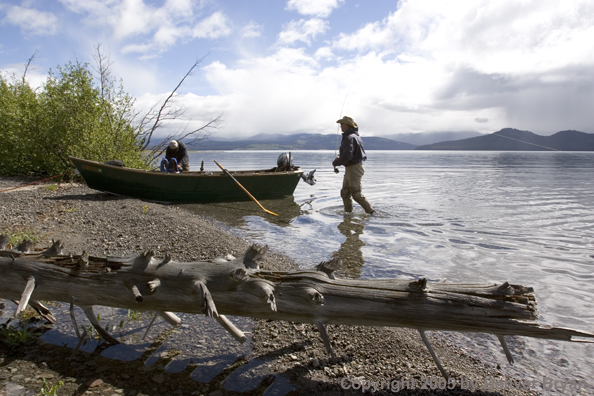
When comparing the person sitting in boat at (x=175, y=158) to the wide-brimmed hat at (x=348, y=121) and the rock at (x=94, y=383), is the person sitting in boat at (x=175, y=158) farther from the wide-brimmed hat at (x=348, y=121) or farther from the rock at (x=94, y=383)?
the rock at (x=94, y=383)

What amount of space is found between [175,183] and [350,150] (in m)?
7.43

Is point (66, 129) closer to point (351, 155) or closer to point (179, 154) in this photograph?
point (179, 154)

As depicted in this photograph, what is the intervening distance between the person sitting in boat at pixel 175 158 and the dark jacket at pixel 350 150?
6984mm

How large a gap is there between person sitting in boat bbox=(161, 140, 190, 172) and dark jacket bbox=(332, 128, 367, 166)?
6.98 metres

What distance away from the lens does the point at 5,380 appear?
3107 mm

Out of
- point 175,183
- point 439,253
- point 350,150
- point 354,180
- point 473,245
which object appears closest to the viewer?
point 439,253

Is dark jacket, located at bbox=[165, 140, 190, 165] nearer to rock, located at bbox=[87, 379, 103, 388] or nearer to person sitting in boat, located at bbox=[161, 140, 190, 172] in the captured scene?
person sitting in boat, located at bbox=[161, 140, 190, 172]

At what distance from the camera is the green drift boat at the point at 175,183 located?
14.5 m

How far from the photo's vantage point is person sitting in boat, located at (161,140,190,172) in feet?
50.5

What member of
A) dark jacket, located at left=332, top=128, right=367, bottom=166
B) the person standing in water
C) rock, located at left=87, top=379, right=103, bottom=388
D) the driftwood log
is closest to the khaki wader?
the person standing in water

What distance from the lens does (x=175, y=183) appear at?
1503 centimetres

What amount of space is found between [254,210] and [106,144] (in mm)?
8638

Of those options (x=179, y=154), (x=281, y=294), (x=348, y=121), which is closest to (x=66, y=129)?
(x=179, y=154)

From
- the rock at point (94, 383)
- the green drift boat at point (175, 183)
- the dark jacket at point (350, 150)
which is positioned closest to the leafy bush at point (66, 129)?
the green drift boat at point (175, 183)
